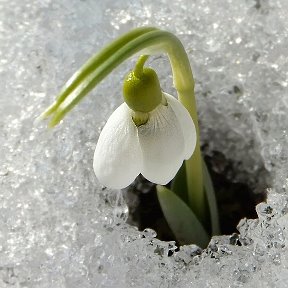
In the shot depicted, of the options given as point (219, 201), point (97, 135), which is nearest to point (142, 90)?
point (97, 135)

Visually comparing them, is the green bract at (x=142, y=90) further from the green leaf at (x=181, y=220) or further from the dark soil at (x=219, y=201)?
the dark soil at (x=219, y=201)

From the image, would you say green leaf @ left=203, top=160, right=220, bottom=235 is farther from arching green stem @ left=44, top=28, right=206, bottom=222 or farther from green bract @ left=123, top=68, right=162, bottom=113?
green bract @ left=123, top=68, right=162, bottom=113

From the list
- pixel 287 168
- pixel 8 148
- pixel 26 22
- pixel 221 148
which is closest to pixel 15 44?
pixel 26 22

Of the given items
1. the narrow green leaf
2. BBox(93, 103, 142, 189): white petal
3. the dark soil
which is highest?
the narrow green leaf

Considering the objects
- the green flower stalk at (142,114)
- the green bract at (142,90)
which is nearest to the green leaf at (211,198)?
the green flower stalk at (142,114)

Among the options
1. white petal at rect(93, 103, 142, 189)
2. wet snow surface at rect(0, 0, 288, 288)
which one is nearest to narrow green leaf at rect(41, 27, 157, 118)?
white petal at rect(93, 103, 142, 189)

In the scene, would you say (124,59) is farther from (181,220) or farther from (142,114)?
(181,220)

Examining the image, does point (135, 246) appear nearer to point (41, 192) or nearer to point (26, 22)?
point (41, 192)
